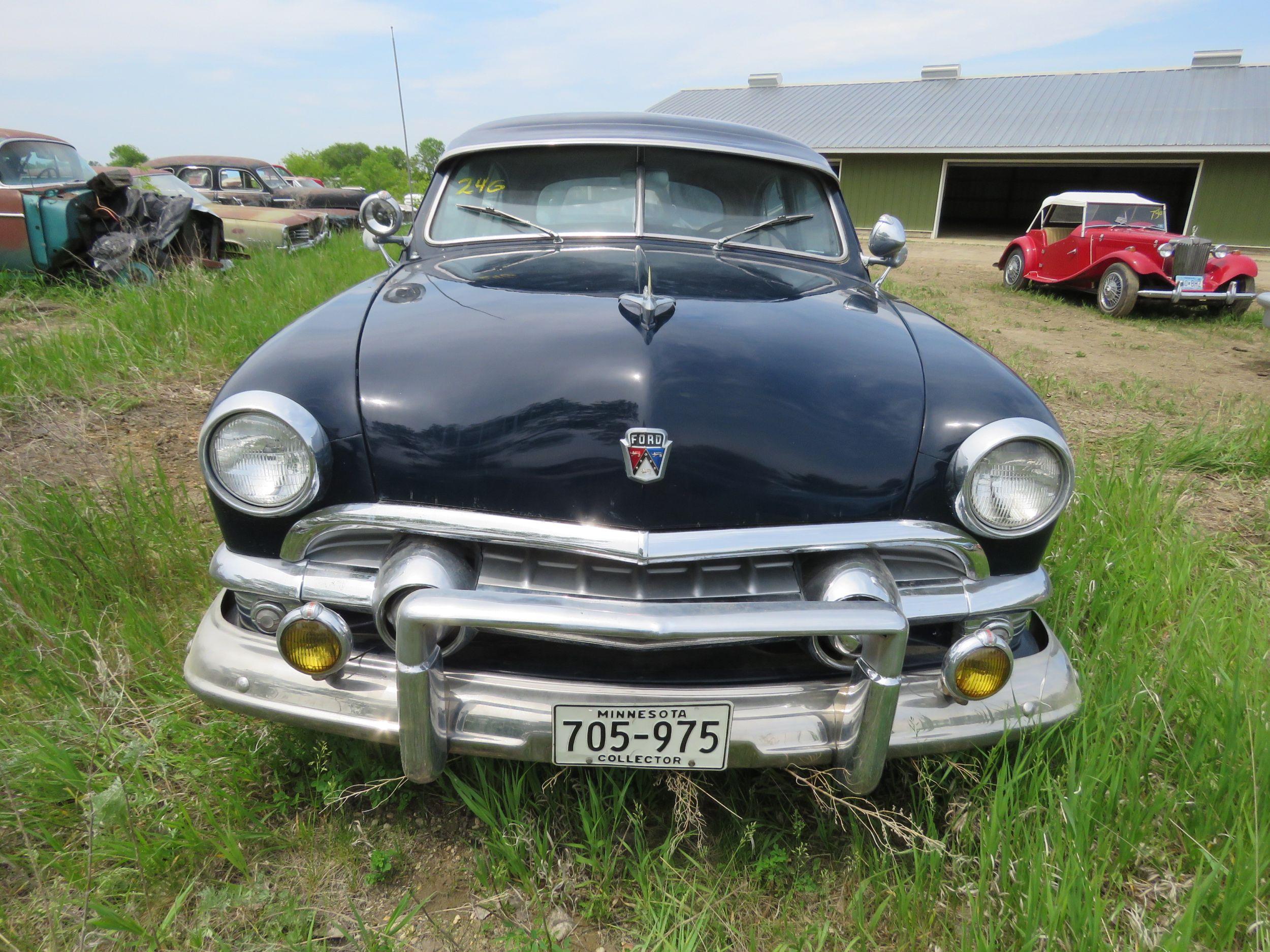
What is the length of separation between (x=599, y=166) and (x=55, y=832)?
235 centimetres

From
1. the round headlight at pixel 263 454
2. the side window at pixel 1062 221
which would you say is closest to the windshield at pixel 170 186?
the round headlight at pixel 263 454

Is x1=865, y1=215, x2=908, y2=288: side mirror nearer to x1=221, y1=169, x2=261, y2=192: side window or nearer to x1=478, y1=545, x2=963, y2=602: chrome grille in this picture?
x1=478, y1=545, x2=963, y2=602: chrome grille

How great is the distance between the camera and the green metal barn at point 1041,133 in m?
18.5

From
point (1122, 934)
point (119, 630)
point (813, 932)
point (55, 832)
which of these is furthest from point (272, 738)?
point (1122, 934)

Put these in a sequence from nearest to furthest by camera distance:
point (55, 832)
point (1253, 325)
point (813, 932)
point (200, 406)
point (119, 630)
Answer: point (813, 932) < point (55, 832) < point (119, 630) < point (200, 406) < point (1253, 325)

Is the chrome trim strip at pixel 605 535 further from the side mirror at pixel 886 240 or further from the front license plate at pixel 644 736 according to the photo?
the side mirror at pixel 886 240

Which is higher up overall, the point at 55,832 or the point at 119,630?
the point at 119,630

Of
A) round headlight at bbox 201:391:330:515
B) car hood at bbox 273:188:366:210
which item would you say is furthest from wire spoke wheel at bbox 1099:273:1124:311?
round headlight at bbox 201:391:330:515

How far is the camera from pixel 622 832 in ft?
6.06

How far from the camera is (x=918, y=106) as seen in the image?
2358cm

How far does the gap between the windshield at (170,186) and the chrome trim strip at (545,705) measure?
7.67 meters

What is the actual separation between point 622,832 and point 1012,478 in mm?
1164

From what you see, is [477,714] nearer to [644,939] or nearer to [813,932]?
[644,939]

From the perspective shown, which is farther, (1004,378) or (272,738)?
(272,738)
